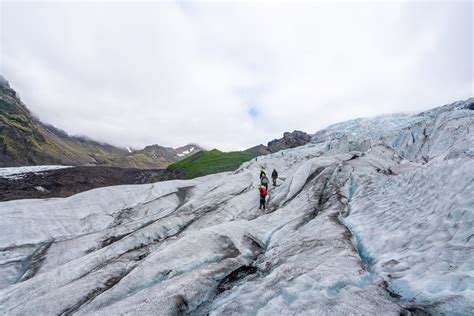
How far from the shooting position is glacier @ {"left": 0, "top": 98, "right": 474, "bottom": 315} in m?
7.45

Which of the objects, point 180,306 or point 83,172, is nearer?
point 180,306

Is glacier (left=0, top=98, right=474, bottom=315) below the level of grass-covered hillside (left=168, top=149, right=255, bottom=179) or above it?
below

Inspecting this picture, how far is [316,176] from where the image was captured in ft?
87.1

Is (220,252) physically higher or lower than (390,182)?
lower

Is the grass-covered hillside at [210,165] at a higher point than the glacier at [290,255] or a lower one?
higher

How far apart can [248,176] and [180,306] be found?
32257mm

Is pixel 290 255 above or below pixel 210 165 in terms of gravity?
below

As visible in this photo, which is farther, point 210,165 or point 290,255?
point 210,165

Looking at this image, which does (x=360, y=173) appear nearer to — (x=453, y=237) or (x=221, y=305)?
(x=453, y=237)

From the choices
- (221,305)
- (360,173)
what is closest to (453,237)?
(221,305)

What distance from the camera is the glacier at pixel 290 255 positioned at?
7449 mm

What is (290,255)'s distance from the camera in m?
11.9

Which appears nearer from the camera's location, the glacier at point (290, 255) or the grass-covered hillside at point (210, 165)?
the glacier at point (290, 255)

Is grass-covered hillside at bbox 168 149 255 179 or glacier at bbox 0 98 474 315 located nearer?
glacier at bbox 0 98 474 315
